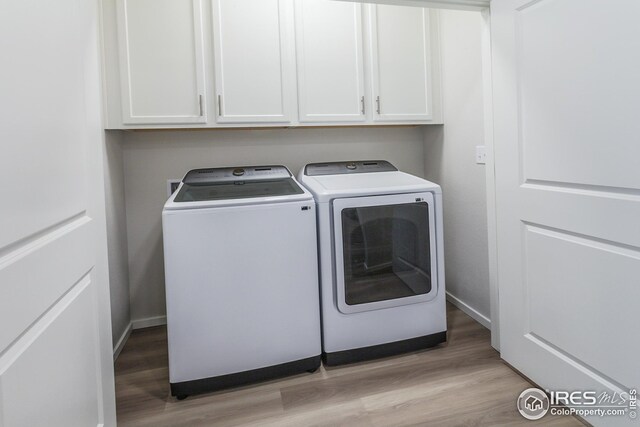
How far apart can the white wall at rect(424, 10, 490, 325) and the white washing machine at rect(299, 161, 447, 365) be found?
457mm

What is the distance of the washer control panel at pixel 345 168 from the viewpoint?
2.35 metres

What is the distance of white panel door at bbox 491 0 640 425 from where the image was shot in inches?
46.3

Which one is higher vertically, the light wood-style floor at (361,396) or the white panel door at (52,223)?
the white panel door at (52,223)

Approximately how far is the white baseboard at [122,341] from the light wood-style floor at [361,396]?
0.07 metres

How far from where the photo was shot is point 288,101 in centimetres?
223

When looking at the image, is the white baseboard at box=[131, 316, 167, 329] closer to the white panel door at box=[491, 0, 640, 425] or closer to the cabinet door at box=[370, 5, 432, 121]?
the cabinet door at box=[370, 5, 432, 121]

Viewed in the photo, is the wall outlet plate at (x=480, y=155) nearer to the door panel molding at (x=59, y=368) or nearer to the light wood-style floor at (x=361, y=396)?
the light wood-style floor at (x=361, y=396)

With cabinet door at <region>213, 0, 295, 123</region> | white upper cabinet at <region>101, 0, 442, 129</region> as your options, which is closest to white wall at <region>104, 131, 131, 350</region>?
white upper cabinet at <region>101, 0, 442, 129</region>

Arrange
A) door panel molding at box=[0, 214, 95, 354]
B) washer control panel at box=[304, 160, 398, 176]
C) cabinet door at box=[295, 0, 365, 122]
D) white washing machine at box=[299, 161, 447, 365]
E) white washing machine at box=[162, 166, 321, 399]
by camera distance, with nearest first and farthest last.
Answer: door panel molding at box=[0, 214, 95, 354] → white washing machine at box=[162, 166, 321, 399] → white washing machine at box=[299, 161, 447, 365] → cabinet door at box=[295, 0, 365, 122] → washer control panel at box=[304, 160, 398, 176]

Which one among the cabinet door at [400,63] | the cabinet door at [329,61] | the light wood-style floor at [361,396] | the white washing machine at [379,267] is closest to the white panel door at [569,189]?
the light wood-style floor at [361,396]

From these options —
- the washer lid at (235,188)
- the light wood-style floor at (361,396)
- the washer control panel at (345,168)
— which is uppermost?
the washer control panel at (345,168)

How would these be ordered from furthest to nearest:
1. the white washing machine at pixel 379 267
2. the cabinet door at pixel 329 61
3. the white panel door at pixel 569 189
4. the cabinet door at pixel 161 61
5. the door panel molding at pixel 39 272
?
the cabinet door at pixel 329 61 < the cabinet door at pixel 161 61 < the white washing machine at pixel 379 267 < the white panel door at pixel 569 189 < the door panel molding at pixel 39 272

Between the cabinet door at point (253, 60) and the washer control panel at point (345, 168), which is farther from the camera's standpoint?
the washer control panel at point (345, 168)

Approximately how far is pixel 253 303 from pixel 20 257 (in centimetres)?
110
